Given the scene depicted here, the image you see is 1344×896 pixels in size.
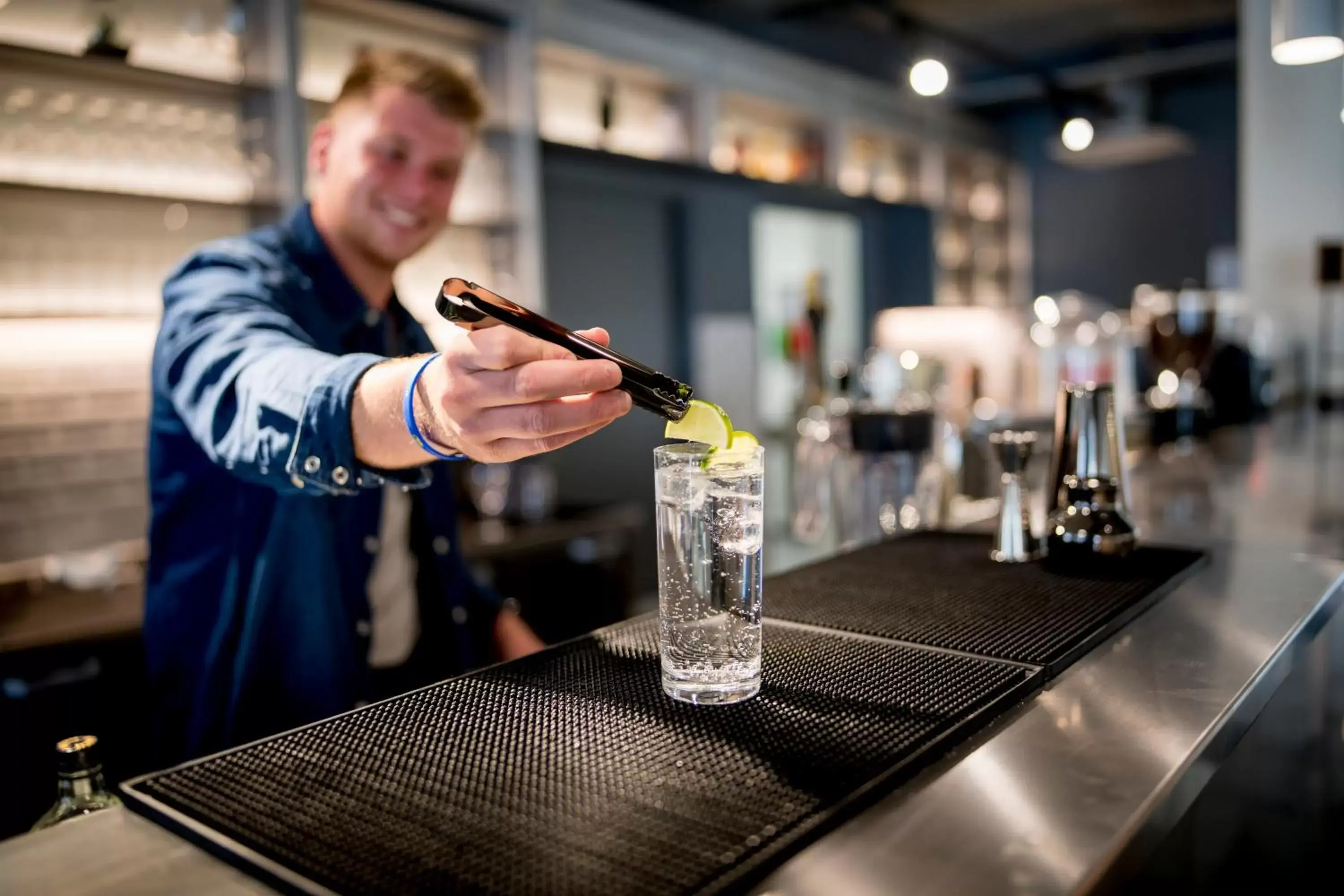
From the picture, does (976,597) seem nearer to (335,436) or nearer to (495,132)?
(335,436)

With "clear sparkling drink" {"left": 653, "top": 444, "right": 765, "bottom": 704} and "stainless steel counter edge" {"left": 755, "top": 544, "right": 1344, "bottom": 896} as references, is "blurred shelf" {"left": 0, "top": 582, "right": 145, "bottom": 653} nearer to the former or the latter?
"clear sparkling drink" {"left": 653, "top": 444, "right": 765, "bottom": 704}

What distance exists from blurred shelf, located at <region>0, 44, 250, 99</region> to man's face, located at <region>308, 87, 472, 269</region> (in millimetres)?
1475

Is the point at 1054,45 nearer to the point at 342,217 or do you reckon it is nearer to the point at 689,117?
the point at 689,117

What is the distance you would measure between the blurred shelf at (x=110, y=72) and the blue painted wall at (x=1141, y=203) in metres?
6.06

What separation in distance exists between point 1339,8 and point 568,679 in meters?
2.34

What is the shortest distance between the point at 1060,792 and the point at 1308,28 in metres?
2.23

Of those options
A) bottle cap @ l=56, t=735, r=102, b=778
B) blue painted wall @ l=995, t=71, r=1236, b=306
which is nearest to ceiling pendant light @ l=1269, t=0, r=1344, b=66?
bottle cap @ l=56, t=735, r=102, b=778

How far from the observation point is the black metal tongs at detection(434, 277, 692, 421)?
0.79 meters

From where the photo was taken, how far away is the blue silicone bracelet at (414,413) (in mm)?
926

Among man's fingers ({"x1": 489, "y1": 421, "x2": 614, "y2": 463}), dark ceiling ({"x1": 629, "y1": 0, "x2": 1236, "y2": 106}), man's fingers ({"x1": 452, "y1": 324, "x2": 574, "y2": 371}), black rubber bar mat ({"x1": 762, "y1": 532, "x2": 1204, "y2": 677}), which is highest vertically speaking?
dark ceiling ({"x1": 629, "y1": 0, "x2": 1236, "y2": 106})

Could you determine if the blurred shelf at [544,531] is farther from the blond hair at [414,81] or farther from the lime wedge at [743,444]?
the lime wedge at [743,444]

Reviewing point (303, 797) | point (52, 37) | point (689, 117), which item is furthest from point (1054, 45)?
point (303, 797)

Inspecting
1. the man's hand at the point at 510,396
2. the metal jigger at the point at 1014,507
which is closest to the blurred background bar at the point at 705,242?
the metal jigger at the point at 1014,507

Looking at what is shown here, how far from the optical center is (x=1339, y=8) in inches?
89.5
